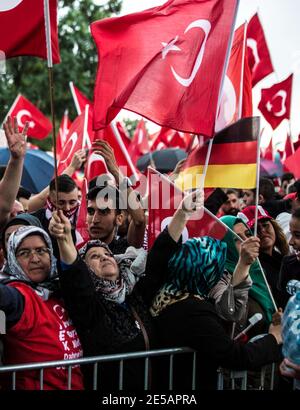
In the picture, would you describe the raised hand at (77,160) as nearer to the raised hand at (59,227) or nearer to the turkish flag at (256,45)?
the raised hand at (59,227)

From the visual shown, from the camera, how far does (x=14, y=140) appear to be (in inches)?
171

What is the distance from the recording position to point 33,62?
91.9 feet

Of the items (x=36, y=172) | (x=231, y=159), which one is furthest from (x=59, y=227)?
(x=36, y=172)

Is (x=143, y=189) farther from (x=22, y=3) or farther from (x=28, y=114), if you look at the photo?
(x=28, y=114)

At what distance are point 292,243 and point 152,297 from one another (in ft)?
4.29

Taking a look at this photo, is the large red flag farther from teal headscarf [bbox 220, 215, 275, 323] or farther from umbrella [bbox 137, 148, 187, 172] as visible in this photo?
umbrella [bbox 137, 148, 187, 172]

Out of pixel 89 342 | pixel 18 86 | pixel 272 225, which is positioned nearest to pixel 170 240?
pixel 89 342

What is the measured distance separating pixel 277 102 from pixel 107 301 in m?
8.29

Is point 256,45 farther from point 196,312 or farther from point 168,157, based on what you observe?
point 196,312

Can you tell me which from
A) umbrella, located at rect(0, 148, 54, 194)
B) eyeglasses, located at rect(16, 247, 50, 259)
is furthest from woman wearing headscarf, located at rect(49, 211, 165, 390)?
umbrella, located at rect(0, 148, 54, 194)

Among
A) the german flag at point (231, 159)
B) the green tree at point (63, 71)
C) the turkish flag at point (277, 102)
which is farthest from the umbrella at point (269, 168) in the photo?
the green tree at point (63, 71)

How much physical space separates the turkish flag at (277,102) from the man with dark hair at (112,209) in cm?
671

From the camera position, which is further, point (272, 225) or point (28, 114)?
point (28, 114)
